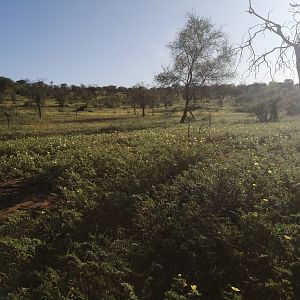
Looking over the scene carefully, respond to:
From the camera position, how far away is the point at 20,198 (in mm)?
10344

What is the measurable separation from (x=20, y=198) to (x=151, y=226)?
357 cm

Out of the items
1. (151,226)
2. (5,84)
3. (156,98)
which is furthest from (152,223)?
(5,84)

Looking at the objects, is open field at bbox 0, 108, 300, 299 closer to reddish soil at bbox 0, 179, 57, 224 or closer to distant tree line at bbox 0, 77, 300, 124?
reddish soil at bbox 0, 179, 57, 224

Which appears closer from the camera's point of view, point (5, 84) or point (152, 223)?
point (152, 223)

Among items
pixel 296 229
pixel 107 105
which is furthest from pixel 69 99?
pixel 296 229

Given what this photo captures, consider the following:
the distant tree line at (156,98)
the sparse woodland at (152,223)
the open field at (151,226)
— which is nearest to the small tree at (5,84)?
the distant tree line at (156,98)

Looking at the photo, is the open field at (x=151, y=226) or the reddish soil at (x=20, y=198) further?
the reddish soil at (x=20, y=198)

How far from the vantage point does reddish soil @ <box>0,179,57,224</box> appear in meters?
9.68

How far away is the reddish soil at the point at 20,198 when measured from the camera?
9680 mm

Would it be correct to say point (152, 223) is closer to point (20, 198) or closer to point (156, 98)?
point (20, 198)

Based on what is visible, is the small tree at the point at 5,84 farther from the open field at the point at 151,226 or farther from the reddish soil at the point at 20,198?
the open field at the point at 151,226

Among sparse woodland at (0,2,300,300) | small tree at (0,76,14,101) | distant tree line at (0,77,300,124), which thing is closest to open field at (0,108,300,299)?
sparse woodland at (0,2,300,300)

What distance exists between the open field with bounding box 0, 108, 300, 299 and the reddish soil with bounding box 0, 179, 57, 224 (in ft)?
0.08

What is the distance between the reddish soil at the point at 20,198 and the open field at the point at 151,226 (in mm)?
26
